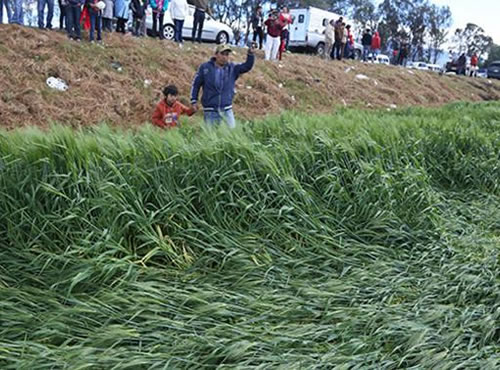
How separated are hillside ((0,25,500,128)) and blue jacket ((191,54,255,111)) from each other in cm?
212

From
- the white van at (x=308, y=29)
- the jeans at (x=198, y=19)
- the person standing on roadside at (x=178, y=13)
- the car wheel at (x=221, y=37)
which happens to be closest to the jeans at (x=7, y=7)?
the person standing on roadside at (x=178, y=13)

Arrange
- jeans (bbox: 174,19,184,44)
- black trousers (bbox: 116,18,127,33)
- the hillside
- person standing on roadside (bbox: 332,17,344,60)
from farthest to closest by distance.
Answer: person standing on roadside (bbox: 332,17,344,60), jeans (bbox: 174,19,184,44), black trousers (bbox: 116,18,127,33), the hillside

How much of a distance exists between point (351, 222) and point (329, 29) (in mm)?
15687

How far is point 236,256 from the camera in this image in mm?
3652

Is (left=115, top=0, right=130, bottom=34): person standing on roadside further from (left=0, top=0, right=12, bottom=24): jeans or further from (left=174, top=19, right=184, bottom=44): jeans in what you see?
(left=0, top=0, right=12, bottom=24): jeans

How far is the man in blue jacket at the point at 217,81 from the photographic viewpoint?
6906 mm

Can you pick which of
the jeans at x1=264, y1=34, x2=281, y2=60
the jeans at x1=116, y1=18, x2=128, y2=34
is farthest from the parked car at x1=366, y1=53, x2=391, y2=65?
the jeans at x1=116, y1=18, x2=128, y2=34

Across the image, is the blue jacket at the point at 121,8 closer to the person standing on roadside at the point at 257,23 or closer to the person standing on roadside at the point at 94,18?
the person standing on roadside at the point at 94,18

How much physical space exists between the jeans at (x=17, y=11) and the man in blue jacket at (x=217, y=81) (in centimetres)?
700

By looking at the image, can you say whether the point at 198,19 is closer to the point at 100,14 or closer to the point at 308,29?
the point at 100,14

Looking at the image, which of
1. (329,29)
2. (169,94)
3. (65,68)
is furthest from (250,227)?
(329,29)

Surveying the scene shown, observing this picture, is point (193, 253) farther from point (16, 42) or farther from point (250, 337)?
point (16, 42)

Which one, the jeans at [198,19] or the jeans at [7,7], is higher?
the jeans at [198,19]

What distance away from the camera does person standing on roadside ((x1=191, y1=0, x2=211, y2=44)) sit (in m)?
13.4
